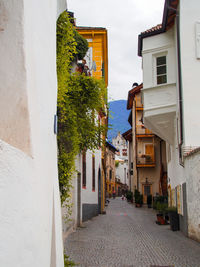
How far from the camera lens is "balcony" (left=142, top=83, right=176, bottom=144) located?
49.7 ft

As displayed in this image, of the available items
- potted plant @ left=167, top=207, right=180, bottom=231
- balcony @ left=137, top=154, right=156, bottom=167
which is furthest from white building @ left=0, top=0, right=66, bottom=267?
balcony @ left=137, top=154, right=156, bottom=167

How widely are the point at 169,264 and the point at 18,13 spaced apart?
6.40 metres

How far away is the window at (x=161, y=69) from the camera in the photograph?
52.1 ft

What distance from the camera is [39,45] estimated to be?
161 inches

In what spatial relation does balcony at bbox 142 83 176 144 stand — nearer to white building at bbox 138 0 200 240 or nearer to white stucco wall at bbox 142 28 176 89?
white building at bbox 138 0 200 240

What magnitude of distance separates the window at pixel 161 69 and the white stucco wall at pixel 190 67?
2.15 metres

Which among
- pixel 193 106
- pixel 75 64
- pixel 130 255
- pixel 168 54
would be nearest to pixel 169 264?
pixel 130 255

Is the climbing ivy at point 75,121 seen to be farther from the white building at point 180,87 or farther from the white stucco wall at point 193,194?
the white building at point 180,87

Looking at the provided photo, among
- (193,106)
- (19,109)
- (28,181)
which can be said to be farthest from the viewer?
(193,106)

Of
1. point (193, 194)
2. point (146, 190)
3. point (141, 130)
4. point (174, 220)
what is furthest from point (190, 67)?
point (146, 190)

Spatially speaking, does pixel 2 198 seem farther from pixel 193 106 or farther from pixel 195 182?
Answer: pixel 193 106

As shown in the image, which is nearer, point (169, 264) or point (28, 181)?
point (28, 181)

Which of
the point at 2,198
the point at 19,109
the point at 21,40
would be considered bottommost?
the point at 2,198

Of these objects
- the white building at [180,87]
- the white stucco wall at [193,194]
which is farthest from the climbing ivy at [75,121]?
the white building at [180,87]
